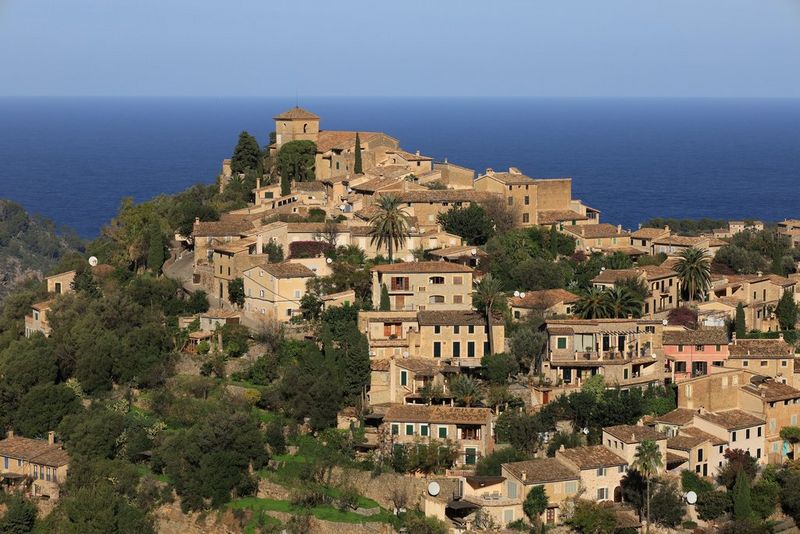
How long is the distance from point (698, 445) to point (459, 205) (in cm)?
1466

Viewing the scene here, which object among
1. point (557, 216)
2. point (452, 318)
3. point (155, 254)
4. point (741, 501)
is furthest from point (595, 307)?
point (155, 254)

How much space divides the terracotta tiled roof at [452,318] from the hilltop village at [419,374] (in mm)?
101

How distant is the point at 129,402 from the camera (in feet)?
123

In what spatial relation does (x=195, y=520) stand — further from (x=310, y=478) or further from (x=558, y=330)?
(x=558, y=330)

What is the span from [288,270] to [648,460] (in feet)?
42.7

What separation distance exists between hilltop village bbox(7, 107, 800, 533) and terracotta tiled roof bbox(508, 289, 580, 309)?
11cm

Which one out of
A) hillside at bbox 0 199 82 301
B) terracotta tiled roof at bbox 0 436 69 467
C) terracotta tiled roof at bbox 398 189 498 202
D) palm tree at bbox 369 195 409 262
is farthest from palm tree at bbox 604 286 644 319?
hillside at bbox 0 199 82 301

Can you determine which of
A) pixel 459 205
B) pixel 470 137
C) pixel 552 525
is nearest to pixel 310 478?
pixel 552 525

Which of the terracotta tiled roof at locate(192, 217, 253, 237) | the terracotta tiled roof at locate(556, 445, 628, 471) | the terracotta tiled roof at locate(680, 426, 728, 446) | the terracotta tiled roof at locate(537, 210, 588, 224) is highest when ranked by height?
the terracotta tiled roof at locate(537, 210, 588, 224)

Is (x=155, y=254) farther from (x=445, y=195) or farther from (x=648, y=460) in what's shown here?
(x=648, y=460)

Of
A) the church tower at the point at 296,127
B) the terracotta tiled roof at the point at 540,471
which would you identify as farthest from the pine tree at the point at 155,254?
the terracotta tiled roof at the point at 540,471

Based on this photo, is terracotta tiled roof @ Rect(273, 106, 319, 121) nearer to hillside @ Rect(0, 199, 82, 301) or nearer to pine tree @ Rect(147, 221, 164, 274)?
pine tree @ Rect(147, 221, 164, 274)

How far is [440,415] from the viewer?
33.7 meters

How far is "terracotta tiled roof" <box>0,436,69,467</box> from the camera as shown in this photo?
3488cm
